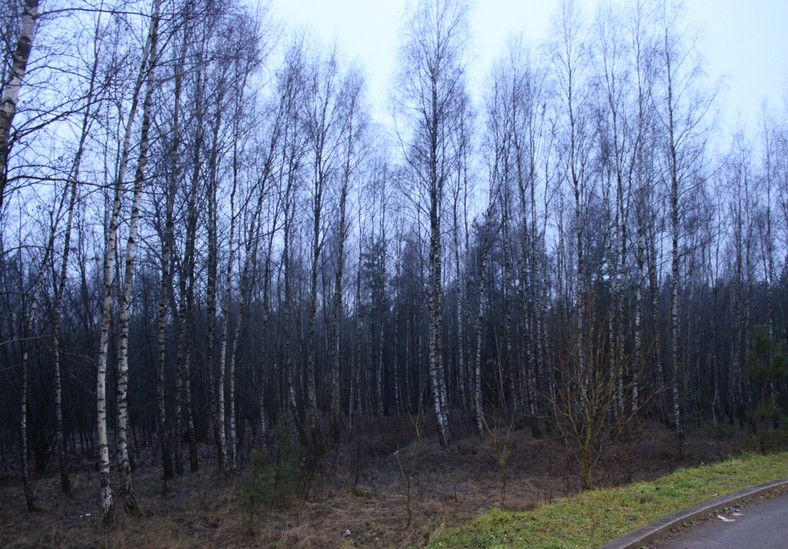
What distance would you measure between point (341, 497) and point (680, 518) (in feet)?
20.7

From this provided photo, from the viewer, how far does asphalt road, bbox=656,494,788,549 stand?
204 inches

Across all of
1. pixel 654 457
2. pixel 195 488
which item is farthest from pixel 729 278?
pixel 195 488

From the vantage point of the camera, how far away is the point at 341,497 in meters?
10.0

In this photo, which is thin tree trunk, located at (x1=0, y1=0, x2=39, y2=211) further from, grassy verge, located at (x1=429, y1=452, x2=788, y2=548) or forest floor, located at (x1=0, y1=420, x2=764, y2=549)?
grassy verge, located at (x1=429, y1=452, x2=788, y2=548)

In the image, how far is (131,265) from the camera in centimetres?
859

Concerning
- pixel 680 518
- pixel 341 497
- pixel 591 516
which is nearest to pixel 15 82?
pixel 591 516

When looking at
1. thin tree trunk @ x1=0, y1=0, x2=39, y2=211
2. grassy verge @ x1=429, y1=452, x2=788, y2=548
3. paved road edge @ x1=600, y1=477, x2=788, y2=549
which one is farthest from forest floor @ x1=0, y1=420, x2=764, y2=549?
thin tree trunk @ x1=0, y1=0, x2=39, y2=211

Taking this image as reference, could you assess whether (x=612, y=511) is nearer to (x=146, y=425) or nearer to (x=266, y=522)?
(x=266, y=522)

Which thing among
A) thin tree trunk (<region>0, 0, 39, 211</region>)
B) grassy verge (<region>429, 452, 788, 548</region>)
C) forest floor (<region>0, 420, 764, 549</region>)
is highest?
thin tree trunk (<region>0, 0, 39, 211</region>)

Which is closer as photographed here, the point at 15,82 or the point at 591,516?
the point at 15,82

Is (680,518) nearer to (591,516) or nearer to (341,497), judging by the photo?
(591,516)

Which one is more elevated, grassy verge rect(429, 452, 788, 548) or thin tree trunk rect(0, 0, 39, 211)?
thin tree trunk rect(0, 0, 39, 211)

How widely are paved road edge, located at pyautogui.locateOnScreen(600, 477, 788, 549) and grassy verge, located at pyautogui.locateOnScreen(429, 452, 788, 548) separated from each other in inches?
6.0

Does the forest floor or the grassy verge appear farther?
the forest floor
